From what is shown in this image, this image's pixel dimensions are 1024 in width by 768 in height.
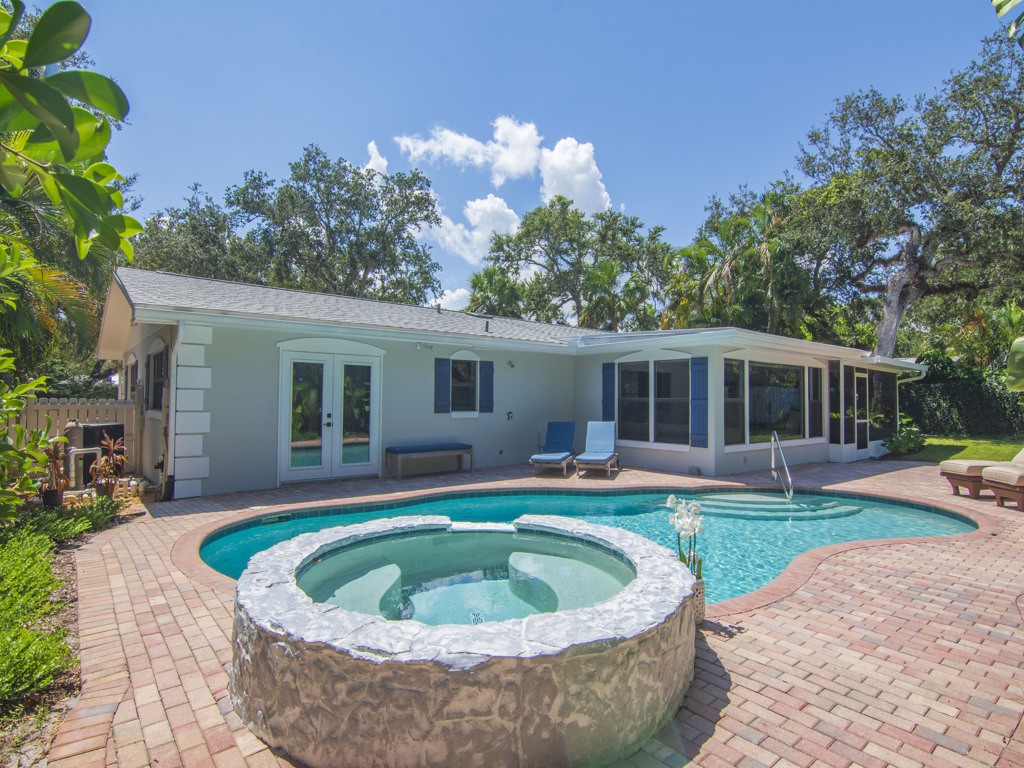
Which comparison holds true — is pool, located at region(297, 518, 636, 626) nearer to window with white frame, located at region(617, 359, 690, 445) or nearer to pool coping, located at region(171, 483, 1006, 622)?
pool coping, located at region(171, 483, 1006, 622)

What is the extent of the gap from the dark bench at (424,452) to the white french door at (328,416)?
34 cm

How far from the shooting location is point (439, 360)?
11406mm

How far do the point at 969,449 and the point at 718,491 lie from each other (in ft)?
36.9

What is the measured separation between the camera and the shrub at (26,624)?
293 cm

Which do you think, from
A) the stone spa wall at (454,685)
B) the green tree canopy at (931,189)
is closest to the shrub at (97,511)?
the stone spa wall at (454,685)

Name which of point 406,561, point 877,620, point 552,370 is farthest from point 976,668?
point 552,370

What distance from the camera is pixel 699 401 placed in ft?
36.0

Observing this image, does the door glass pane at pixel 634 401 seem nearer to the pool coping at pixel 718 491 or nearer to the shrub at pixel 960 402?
the pool coping at pixel 718 491

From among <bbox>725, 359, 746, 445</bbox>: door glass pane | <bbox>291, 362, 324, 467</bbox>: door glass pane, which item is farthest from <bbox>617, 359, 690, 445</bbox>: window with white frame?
<bbox>291, 362, 324, 467</bbox>: door glass pane

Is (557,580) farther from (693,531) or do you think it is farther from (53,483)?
(53,483)

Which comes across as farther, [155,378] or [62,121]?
[155,378]

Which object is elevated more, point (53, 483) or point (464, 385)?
point (464, 385)

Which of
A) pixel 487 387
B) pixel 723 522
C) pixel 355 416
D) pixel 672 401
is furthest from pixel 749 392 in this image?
pixel 355 416

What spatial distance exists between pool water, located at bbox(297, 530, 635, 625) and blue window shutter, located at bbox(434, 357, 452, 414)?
579 centimetres
